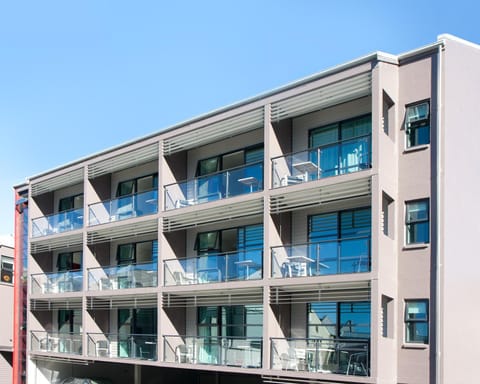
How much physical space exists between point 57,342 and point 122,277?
17.1 feet

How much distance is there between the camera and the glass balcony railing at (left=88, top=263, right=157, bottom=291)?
77.9 ft

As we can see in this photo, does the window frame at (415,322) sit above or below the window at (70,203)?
below

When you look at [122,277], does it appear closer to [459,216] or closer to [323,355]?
[323,355]

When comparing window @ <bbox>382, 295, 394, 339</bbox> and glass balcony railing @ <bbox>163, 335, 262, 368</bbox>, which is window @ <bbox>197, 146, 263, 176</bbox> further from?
window @ <bbox>382, 295, 394, 339</bbox>

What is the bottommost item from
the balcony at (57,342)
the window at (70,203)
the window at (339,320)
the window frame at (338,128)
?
the balcony at (57,342)

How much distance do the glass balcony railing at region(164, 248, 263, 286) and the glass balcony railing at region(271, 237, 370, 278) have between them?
2.99ft

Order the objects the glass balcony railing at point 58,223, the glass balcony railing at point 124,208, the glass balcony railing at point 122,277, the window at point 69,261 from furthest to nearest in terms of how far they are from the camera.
→ the window at point 69,261 → the glass balcony railing at point 58,223 → the glass balcony railing at point 124,208 → the glass balcony railing at point 122,277

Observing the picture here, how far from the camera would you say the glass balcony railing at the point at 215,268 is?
67.1 feet

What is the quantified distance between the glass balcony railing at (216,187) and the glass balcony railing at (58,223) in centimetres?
590

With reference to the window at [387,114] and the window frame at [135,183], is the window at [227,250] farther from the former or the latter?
the window at [387,114]

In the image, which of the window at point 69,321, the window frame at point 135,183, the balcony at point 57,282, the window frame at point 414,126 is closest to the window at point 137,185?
the window frame at point 135,183

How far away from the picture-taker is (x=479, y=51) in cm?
1820

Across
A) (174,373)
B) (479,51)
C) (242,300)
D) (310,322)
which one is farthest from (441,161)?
(174,373)

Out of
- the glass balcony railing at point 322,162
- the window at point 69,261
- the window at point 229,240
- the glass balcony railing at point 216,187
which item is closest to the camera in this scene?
the glass balcony railing at point 322,162
